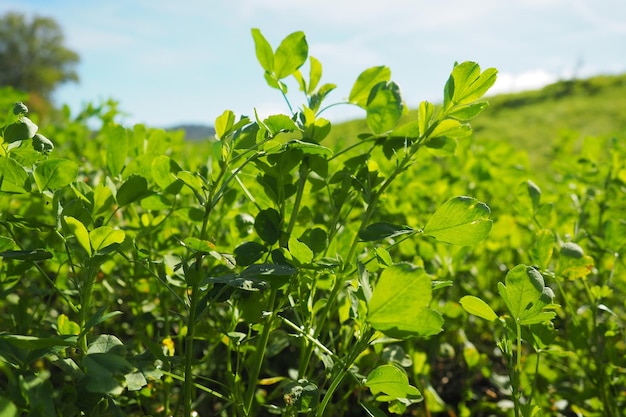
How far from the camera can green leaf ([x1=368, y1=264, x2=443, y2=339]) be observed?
22.3 inches

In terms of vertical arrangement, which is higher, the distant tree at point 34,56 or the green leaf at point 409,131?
the distant tree at point 34,56

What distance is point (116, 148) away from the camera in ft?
3.13

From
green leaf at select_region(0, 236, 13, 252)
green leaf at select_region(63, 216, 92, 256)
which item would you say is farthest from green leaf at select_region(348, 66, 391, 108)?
green leaf at select_region(0, 236, 13, 252)

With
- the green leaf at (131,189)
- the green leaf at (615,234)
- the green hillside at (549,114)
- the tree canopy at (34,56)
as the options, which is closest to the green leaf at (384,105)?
the green leaf at (131,189)

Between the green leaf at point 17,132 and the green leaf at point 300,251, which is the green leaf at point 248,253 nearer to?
the green leaf at point 300,251

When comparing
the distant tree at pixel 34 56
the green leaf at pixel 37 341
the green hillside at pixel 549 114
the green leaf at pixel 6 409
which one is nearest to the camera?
the green leaf at pixel 6 409

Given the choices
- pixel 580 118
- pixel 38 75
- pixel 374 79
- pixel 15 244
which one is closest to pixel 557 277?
pixel 374 79

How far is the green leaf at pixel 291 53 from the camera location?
825mm

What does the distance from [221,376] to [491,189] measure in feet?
3.45

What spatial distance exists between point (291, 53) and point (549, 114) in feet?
53.4

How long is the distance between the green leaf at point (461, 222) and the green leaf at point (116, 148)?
0.54 meters

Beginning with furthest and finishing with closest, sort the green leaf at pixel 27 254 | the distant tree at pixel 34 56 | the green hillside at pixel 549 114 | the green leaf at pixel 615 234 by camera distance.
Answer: the distant tree at pixel 34 56 < the green hillside at pixel 549 114 < the green leaf at pixel 615 234 < the green leaf at pixel 27 254

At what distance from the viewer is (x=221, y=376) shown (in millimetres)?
1394

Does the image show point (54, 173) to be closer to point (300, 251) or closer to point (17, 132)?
point (17, 132)
